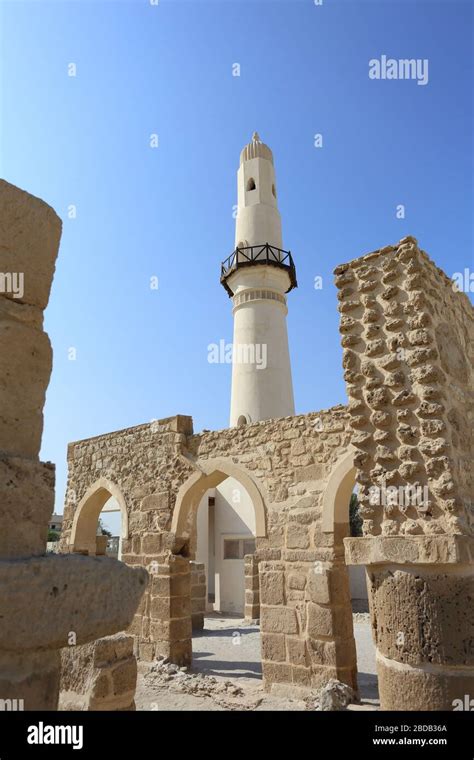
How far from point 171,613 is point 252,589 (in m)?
5.80

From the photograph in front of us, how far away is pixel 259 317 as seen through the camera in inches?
603

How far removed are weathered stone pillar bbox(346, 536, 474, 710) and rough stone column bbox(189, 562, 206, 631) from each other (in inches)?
383

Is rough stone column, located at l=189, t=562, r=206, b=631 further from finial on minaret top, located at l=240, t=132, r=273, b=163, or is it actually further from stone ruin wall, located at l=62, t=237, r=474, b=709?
finial on minaret top, located at l=240, t=132, r=273, b=163

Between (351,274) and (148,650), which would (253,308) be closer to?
(148,650)

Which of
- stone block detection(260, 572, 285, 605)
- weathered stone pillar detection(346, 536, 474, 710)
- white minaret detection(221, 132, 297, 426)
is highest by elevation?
white minaret detection(221, 132, 297, 426)

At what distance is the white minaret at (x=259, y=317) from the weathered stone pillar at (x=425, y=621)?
1183 centimetres

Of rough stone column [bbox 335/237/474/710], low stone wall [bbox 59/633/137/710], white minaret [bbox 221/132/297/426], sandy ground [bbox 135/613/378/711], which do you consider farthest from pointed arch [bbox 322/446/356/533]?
white minaret [bbox 221/132/297/426]

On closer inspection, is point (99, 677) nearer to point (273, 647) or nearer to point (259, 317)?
point (273, 647)

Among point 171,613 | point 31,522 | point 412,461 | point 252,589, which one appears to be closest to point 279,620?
point 171,613

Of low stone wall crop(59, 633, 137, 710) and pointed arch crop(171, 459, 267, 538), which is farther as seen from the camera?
pointed arch crop(171, 459, 267, 538)

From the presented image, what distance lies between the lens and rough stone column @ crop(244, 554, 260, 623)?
12844 mm

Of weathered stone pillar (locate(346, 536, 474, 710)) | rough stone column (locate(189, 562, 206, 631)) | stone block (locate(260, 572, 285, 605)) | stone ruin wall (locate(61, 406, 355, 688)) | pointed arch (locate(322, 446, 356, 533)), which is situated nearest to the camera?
weathered stone pillar (locate(346, 536, 474, 710))

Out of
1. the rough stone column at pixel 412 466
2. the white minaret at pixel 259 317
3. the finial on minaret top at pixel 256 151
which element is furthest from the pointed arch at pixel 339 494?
the finial on minaret top at pixel 256 151

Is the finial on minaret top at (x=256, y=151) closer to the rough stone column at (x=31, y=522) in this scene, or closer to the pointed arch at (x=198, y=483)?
the pointed arch at (x=198, y=483)
